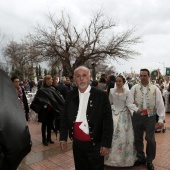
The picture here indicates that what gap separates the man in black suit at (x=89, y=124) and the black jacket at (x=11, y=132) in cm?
130

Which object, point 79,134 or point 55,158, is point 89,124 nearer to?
point 79,134

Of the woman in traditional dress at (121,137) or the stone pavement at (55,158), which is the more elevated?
the woman in traditional dress at (121,137)

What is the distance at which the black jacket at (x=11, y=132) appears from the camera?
1260 mm

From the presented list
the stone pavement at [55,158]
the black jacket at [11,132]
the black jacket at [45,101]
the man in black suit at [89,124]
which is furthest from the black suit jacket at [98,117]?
the black jacket at [45,101]

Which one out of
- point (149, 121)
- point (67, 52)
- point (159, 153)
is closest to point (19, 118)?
point (149, 121)

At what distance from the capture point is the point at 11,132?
127cm

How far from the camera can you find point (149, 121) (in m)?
4.14

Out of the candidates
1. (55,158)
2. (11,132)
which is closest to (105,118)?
(11,132)

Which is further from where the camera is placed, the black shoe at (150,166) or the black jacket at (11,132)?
the black shoe at (150,166)

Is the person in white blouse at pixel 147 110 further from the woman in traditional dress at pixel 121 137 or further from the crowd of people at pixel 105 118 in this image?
the woman in traditional dress at pixel 121 137

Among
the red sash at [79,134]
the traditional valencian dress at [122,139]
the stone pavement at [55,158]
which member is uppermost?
the red sash at [79,134]

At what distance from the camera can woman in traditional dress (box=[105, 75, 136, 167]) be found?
4.14 metres

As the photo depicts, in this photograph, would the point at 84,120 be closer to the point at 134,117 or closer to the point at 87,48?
the point at 134,117

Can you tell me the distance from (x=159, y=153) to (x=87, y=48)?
18751 millimetres
